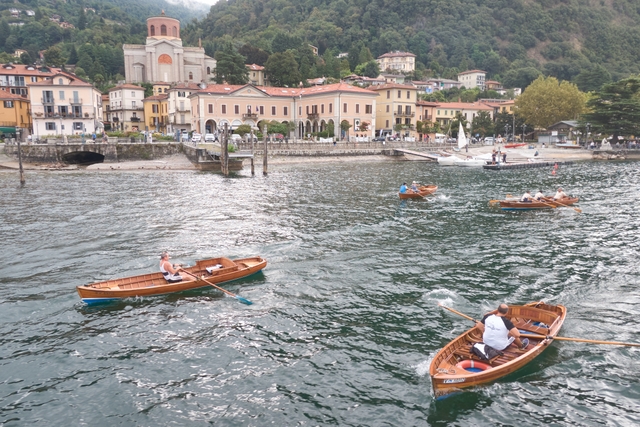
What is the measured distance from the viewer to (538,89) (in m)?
95.8

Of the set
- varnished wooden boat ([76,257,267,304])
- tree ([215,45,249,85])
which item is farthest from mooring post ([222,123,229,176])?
tree ([215,45,249,85])

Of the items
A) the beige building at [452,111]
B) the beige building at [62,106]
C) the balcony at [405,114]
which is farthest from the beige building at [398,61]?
the beige building at [62,106]

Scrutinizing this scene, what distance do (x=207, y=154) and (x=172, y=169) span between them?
4.65 meters

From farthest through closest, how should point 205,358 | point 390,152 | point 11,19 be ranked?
point 11,19, point 390,152, point 205,358

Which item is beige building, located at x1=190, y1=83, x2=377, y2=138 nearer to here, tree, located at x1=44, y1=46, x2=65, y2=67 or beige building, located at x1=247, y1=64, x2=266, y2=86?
beige building, located at x1=247, y1=64, x2=266, y2=86

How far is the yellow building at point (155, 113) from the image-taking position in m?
99.5

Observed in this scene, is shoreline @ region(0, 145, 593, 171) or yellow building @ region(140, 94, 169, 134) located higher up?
yellow building @ region(140, 94, 169, 134)

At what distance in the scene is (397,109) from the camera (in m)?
94.4

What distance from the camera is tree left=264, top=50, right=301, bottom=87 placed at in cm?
10569

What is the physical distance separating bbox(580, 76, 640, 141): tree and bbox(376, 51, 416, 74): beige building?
313 ft

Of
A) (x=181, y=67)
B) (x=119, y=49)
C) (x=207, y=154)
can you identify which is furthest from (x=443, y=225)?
(x=119, y=49)

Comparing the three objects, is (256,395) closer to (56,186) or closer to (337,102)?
(56,186)

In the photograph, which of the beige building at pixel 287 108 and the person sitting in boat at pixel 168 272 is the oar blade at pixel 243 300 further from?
the beige building at pixel 287 108

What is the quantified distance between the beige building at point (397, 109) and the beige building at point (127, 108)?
49851 millimetres
